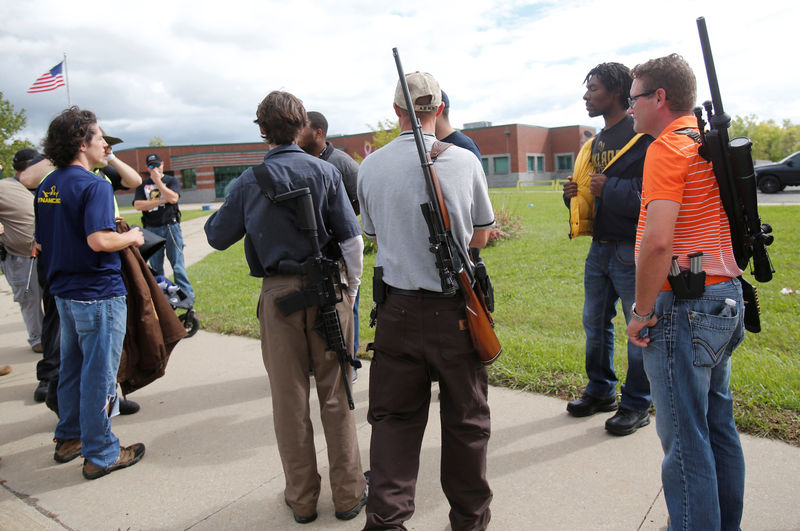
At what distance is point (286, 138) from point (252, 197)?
0.37m

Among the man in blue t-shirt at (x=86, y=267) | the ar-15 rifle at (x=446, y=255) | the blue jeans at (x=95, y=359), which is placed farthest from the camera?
the blue jeans at (x=95, y=359)

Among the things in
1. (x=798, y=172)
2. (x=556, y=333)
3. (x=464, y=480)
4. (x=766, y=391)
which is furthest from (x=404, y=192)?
(x=798, y=172)

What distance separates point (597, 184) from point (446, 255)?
1.57 metres

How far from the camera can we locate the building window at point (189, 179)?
54594 millimetres

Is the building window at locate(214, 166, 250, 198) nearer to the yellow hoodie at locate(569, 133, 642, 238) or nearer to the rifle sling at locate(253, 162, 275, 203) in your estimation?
the yellow hoodie at locate(569, 133, 642, 238)

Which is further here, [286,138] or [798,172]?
[798,172]

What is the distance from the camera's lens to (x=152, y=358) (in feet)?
12.1

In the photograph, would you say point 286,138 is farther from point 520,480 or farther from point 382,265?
point 520,480

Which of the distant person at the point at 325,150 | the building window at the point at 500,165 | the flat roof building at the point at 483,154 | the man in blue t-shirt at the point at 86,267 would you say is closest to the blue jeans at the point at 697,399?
the distant person at the point at 325,150

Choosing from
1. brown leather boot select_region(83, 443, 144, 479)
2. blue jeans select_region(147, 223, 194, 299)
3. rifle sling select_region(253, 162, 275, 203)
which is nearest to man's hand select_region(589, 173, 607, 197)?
rifle sling select_region(253, 162, 275, 203)

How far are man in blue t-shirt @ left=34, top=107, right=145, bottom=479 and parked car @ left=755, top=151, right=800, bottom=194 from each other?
79.7 ft

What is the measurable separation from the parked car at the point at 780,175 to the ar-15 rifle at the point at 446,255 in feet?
77.9

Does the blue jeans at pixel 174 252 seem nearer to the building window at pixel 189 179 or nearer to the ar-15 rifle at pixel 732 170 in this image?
the ar-15 rifle at pixel 732 170

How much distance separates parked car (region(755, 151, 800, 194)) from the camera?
21.5 m
